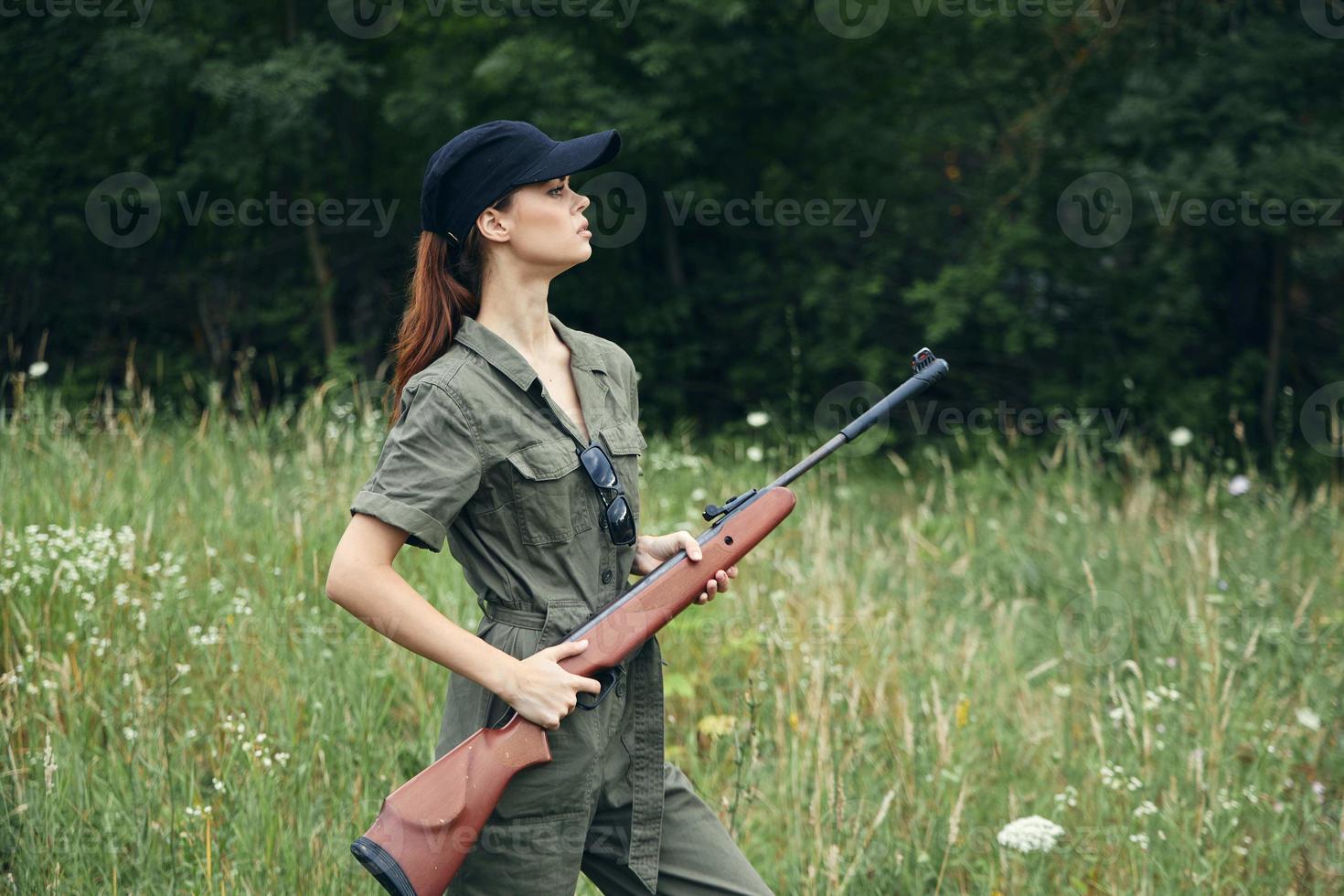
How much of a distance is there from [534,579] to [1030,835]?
1686 millimetres

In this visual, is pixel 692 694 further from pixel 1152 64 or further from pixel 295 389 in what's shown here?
pixel 295 389

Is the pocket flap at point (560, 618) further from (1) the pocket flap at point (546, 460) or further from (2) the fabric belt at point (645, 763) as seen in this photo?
(1) the pocket flap at point (546, 460)

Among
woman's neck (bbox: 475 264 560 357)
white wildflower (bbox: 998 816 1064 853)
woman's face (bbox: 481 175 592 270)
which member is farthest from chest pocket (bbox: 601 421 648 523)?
white wildflower (bbox: 998 816 1064 853)

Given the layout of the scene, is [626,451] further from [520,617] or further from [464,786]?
[464,786]

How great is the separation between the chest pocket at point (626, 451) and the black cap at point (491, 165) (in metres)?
0.45

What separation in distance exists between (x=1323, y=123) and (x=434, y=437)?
31.3ft

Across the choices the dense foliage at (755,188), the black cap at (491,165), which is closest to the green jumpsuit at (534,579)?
the black cap at (491,165)

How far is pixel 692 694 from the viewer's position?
3893mm

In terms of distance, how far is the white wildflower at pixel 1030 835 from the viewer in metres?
2.93

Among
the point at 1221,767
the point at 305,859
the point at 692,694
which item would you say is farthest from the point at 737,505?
the point at 1221,767

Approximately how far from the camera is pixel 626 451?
2.13 metres

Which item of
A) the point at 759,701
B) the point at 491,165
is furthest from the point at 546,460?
the point at 759,701

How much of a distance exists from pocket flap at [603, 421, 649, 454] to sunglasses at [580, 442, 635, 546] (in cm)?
4

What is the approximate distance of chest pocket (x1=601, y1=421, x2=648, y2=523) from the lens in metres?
2.12
